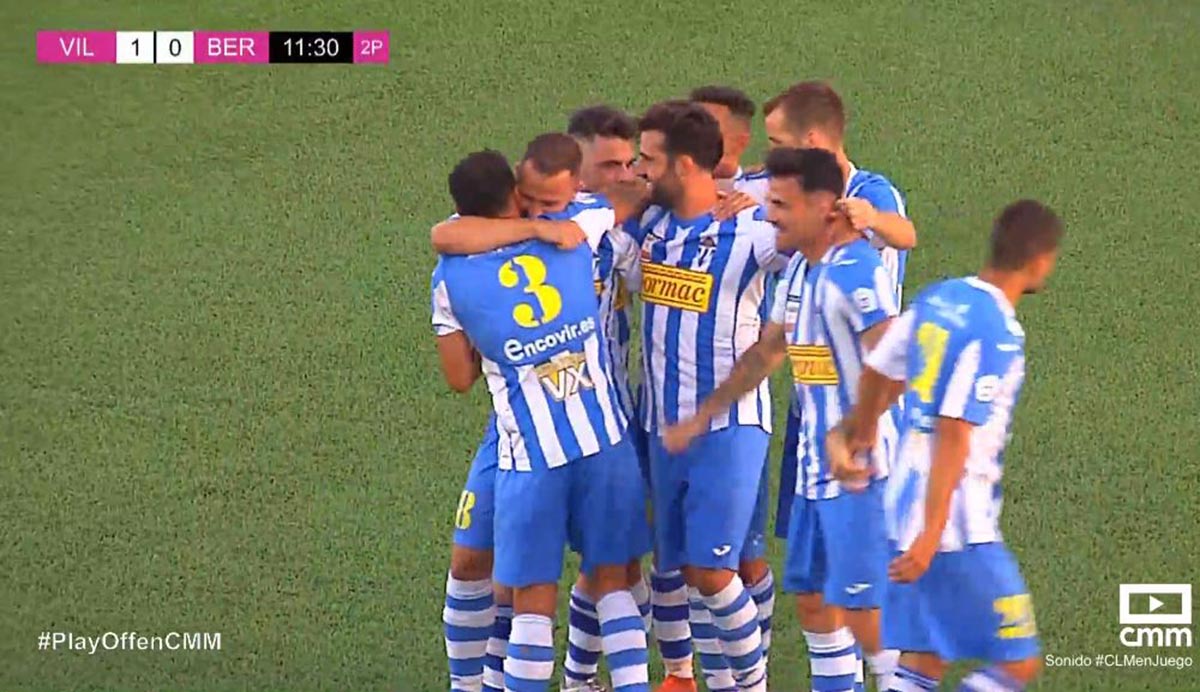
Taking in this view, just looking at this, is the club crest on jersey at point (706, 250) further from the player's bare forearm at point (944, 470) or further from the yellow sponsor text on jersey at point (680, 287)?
the player's bare forearm at point (944, 470)

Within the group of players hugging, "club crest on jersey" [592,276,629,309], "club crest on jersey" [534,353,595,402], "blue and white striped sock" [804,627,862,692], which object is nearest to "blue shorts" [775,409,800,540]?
the group of players hugging

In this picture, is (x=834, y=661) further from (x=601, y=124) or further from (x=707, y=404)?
(x=601, y=124)

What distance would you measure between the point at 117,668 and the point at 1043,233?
4.07 m

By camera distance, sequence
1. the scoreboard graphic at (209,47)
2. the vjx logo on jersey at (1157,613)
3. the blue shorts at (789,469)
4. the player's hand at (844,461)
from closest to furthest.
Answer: the player's hand at (844,461), the blue shorts at (789,469), the vjx logo on jersey at (1157,613), the scoreboard graphic at (209,47)

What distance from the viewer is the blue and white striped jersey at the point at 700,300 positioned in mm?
6332

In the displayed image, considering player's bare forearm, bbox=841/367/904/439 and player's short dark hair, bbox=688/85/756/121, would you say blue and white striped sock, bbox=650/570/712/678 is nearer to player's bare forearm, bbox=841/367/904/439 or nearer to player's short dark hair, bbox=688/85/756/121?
player's bare forearm, bbox=841/367/904/439

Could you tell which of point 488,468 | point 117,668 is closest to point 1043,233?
point 488,468

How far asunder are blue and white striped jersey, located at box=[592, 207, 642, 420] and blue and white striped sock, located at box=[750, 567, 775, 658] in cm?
79

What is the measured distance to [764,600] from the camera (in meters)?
6.97

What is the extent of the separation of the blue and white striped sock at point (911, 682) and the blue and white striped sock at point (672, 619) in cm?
125

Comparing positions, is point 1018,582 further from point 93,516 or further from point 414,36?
point 414,36

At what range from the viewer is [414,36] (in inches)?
592

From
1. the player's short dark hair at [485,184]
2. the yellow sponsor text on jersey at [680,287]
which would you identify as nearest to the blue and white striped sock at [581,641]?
the yellow sponsor text on jersey at [680,287]

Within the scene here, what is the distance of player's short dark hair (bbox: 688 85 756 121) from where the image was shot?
22.1 feet
